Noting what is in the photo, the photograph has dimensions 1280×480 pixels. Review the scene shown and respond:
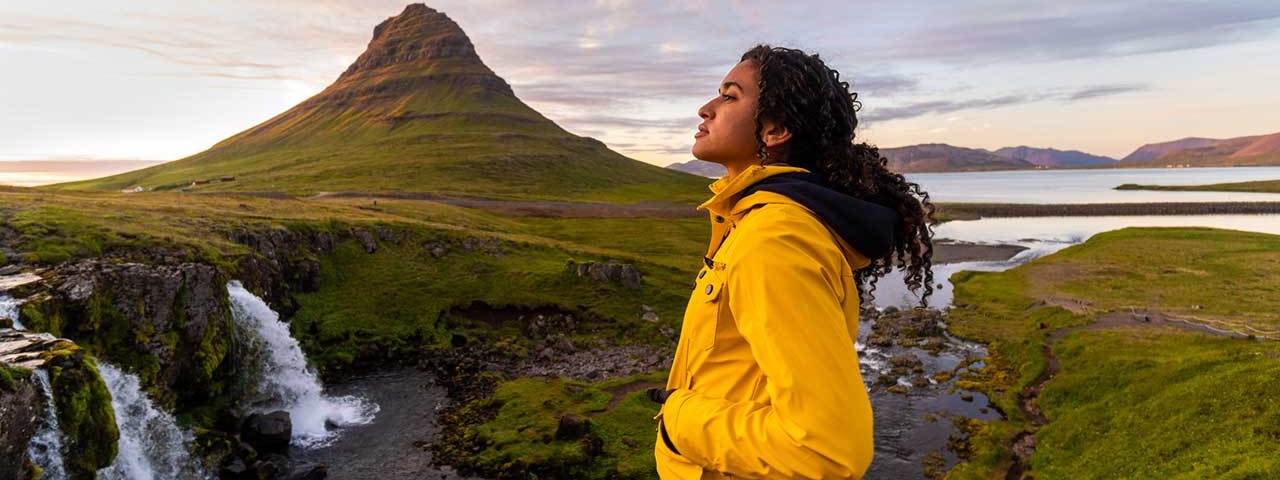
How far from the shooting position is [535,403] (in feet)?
93.2

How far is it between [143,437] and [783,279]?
2487cm

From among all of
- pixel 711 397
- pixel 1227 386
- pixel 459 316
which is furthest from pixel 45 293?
pixel 1227 386

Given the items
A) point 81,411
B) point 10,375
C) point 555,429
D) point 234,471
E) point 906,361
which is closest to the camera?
point 10,375

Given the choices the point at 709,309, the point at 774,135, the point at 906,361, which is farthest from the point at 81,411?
the point at 906,361

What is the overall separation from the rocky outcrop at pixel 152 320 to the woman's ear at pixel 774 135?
78.9 ft

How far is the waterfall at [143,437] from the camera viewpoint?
19.1m

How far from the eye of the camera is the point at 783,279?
2377 mm

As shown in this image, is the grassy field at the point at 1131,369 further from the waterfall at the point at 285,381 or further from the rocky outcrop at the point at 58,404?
the rocky outcrop at the point at 58,404

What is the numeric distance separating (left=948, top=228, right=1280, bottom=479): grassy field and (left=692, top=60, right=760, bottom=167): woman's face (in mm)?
20130

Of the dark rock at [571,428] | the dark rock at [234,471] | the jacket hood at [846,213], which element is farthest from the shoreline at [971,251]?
the jacket hood at [846,213]

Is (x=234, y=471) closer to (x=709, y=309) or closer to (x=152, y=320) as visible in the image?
(x=152, y=320)

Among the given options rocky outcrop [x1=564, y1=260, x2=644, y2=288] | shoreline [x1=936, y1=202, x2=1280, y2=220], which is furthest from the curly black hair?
shoreline [x1=936, y1=202, x2=1280, y2=220]

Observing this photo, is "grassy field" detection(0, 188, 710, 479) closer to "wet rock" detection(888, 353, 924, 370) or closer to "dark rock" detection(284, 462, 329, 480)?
"dark rock" detection(284, 462, 329, 480)

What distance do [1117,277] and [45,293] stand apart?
236 ft
